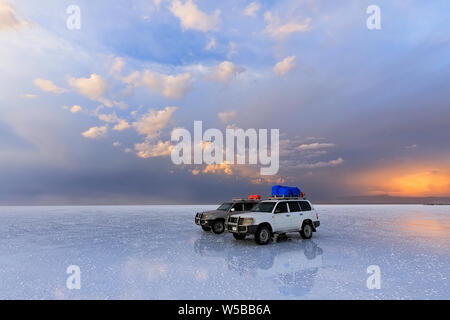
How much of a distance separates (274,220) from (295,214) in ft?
4.54

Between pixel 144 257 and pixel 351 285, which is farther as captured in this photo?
pixel 144 257

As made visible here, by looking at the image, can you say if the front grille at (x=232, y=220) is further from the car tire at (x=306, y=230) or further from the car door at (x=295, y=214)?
the car tire at (x=306, y=230)

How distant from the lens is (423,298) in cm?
614

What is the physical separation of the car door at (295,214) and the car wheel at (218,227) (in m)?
4.77

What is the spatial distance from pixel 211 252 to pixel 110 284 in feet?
15.4

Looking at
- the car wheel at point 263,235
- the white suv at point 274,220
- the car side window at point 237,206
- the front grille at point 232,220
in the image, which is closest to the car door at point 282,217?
the white suv at point 274,220

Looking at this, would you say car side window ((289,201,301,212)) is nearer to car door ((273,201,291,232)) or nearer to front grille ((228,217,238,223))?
car door ((273,201,291,232))

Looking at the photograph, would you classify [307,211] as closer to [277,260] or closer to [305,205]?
[305,205]

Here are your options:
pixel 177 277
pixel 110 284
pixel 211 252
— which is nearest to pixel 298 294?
pixel 177 277

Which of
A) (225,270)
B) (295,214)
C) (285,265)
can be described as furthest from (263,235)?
(225,270)

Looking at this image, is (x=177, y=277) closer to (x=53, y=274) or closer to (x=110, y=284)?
(x=110, y=284)

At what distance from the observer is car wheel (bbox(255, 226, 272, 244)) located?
12.7 metres

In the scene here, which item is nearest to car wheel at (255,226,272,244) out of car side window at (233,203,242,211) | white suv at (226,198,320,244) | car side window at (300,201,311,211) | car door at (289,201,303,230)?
white suv at (226,198,320,244)

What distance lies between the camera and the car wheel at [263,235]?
12.7 m
